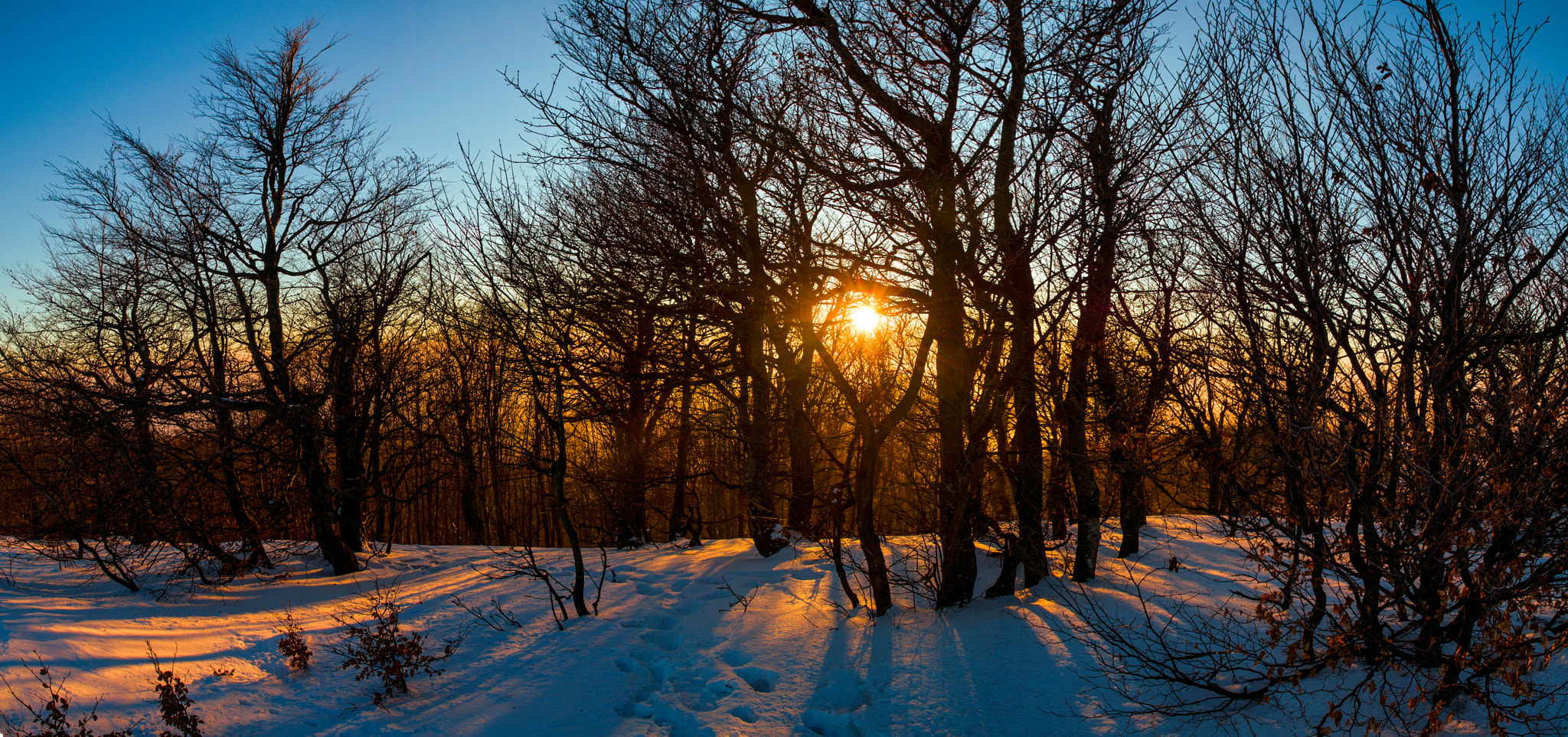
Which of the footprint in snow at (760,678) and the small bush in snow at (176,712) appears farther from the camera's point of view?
the footprint in snow at (760,678)

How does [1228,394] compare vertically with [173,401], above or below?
below

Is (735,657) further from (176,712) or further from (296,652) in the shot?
(176,712)

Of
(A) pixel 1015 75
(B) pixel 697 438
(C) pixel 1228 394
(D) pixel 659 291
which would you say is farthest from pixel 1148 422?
(B) pixel 697 438

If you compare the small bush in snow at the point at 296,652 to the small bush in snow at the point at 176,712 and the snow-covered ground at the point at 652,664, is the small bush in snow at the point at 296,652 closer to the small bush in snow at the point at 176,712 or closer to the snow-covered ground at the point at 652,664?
the snow-covered ground at the point at 652,664

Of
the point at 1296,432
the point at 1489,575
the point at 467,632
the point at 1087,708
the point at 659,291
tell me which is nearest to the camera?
the point at 1489,575

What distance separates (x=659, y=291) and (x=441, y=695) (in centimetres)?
479

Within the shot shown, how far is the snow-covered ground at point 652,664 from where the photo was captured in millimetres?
4246

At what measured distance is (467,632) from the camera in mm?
6070

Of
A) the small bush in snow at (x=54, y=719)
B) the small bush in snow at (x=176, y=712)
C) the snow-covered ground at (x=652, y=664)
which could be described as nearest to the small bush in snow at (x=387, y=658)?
the snow-covered ground at (x=652, y=664)

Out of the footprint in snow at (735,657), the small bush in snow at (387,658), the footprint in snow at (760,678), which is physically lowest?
the footprint in snow at (760,678)

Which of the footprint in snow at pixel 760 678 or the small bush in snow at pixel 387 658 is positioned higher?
the small bush in snow at pixel 387 658

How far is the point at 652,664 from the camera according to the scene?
5316 millimetres

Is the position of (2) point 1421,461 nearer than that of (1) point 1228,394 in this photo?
Yes

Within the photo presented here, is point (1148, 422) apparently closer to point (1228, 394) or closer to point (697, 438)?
point (1228, 394)
